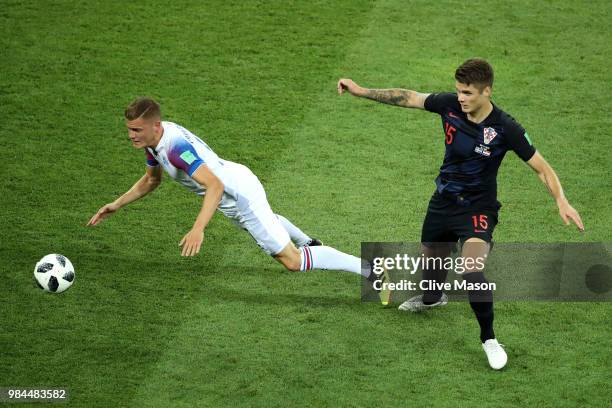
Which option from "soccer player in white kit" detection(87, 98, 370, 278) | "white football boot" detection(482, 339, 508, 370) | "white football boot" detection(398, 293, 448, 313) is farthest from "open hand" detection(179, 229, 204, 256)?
"white football boot" detection(482, 339, 508, 370)

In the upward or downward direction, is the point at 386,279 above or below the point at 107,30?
below

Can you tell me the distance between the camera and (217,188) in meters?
6.67

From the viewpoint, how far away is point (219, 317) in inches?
292

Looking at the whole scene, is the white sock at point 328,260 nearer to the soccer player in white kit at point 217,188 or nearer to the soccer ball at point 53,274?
the soccer player in white kit at point 217,188

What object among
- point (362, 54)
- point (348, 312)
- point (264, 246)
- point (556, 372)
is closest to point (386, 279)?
point (348, 312)

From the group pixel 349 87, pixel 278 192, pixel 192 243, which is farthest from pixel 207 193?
pixel 278 192

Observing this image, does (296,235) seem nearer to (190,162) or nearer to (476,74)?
(190,162)

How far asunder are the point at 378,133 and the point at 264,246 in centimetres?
287

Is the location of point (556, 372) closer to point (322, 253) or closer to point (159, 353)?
point (322, 253)

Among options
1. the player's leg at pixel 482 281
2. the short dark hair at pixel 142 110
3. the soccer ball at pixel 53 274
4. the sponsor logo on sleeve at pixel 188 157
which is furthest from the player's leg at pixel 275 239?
the soccer ball at pixel 53 274

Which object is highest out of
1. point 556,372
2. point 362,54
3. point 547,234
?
point 362,54

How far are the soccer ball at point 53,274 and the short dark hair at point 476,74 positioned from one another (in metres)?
3.02

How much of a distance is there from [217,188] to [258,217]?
2.34 ft

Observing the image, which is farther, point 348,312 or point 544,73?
point 544,73
